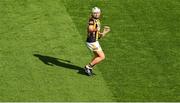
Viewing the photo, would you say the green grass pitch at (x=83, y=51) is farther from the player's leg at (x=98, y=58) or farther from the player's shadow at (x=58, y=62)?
the player's leg at (x=98, y=58)

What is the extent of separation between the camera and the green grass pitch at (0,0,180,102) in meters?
15.7

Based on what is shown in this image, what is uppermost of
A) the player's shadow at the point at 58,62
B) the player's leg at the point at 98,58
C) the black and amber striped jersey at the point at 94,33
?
the black and amber striped jersey at the point at 94,33

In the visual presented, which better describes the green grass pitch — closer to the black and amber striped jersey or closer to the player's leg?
the player's leg

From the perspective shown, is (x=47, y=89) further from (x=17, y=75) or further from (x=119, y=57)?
(x=119, y=57)

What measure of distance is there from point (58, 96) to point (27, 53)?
2.94 meters

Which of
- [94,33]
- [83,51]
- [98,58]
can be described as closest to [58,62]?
[83,51]

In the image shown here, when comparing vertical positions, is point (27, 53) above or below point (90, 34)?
below

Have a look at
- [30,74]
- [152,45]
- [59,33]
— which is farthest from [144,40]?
[30,74]

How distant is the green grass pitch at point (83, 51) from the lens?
15688 mm

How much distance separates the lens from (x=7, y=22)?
19719mm

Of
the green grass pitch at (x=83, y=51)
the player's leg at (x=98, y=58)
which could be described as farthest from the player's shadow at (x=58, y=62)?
the player's leg at (x=98, y=58)

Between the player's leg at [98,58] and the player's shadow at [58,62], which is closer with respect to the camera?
the player's leg at [98,58]

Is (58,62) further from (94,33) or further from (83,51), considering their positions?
(94,33)

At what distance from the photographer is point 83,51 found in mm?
18062
